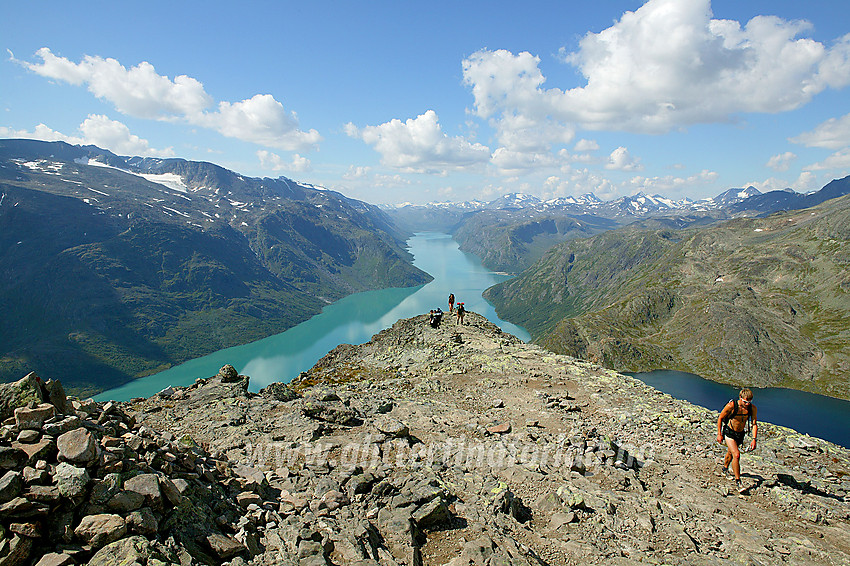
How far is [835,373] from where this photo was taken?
190 metres

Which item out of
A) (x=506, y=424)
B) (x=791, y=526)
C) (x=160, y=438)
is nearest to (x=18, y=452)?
(x=160, y=438)

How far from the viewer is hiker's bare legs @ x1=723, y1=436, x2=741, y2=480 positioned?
15.1m

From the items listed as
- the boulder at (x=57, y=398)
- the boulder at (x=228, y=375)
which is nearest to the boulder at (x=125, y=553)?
the boulder at (x=57, y=398)

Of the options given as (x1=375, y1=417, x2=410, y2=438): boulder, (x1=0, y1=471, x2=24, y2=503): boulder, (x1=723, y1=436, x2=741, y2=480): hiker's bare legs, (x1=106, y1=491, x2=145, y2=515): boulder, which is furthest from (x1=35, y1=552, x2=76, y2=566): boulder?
(x1=723, y1=436, x2=741, y2=480): hiker's bare legs

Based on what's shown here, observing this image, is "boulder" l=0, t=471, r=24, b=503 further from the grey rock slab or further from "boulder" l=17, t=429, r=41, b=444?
"boulder" l=17, t=429, r=41, b=444

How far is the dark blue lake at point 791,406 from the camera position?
146250 mm

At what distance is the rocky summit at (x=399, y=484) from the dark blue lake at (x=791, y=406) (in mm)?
166928

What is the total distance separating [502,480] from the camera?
49.9ft

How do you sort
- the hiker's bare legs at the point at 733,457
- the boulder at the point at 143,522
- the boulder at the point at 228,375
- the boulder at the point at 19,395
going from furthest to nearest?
1. the boulder at the point at 228,375
2. the hiker's bare legs at the point at 733,457
3. the boulder at the point at 19,395
4. the boulder at the point at 143,522

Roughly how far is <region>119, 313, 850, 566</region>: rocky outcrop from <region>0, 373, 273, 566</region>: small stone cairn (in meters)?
0.26

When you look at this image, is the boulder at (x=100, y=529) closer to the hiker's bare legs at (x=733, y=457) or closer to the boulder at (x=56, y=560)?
the boulder at (x=56, y=560)

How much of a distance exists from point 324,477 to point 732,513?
14.1 m

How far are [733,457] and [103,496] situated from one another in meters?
20.2

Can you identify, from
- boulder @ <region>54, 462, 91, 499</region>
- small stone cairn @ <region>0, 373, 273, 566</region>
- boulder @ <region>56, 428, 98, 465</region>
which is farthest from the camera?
boulder @ <region>56, 428, 98, 465</region>
